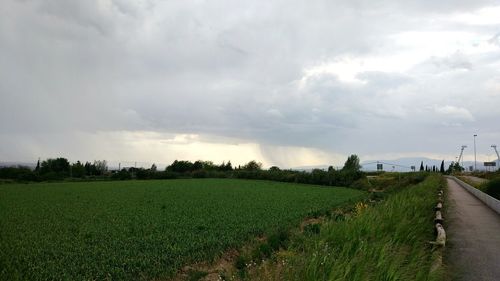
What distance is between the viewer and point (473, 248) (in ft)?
35.5

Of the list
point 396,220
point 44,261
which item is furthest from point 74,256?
point 396,220

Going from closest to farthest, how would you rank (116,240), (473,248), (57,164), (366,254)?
(366,254), (473,248), (116,240), (57,164)

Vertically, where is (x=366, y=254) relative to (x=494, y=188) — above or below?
below

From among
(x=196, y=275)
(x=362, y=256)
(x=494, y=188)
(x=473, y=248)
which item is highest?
(x=494, y=188)

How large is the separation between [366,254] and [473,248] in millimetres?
6506

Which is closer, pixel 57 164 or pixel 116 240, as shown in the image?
pixel 116 240

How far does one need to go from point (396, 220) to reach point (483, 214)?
507 inches

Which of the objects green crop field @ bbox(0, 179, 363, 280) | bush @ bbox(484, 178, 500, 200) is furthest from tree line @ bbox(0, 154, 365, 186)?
green crop field @ bbox(0, 179, 363, 280)

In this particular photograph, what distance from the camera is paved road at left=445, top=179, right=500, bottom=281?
820 cm

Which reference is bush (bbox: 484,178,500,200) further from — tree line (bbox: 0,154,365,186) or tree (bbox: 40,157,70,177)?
tree (bbox: 40,157,70,177)

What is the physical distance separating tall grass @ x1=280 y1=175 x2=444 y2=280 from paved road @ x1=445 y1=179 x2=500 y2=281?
2.85 ft

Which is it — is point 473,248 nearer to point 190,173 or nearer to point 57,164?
point 190,173

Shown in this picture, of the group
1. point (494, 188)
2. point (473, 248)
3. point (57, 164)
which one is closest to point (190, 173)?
point (57, 164)

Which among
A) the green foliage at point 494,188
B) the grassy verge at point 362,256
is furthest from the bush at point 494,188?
the grassy verge at point 362,256
